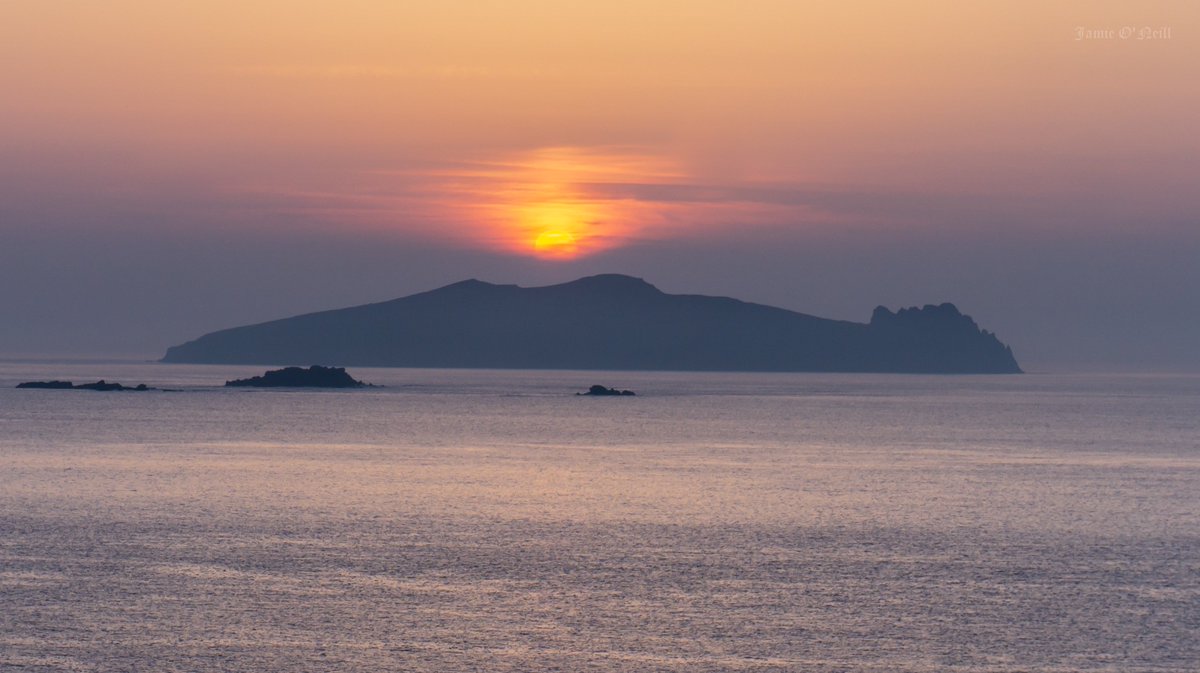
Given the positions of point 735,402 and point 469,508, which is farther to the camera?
point 735,402

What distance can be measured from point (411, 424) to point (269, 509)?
200 ft

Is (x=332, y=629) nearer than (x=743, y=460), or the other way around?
(x=332, y=629)

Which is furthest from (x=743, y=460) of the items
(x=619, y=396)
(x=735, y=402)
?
(x=619, y=396)

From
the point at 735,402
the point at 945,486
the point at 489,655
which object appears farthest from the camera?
the point at 735,402

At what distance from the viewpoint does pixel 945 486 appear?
2126 inches

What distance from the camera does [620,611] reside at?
2547cm

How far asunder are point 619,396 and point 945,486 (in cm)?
11963

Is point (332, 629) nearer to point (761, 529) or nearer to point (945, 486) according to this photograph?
point (761, 529)

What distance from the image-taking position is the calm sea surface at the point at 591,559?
22.5 m

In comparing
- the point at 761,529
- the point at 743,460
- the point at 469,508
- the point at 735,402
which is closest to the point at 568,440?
the point at 743,460

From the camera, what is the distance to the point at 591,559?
3209 cm

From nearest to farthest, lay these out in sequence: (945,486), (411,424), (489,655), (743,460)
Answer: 1. (489,655)
2. (945,486)
3. (743,460)
4. (411,424)

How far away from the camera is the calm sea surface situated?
2252 cm

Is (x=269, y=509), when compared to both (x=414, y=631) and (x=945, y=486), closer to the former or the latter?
(x=414, y=631)
